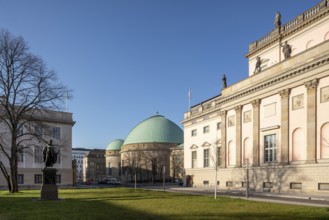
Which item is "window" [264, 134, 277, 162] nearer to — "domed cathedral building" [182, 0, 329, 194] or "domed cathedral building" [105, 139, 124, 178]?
"domed cathedral building" [182, 0, 329, 194]

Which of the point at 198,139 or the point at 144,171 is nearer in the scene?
the point at 198,139

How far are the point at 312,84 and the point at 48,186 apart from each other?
2438 centimetres

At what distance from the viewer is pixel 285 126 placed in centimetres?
3659

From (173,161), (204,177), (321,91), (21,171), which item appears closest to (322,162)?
(321,91)

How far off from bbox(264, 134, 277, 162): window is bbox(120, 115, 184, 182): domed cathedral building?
60.2 m

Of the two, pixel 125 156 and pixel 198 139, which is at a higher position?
pixel 198 139

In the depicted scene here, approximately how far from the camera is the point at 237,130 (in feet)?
150

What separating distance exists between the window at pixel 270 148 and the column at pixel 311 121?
5.85 m

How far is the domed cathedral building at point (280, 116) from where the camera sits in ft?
107

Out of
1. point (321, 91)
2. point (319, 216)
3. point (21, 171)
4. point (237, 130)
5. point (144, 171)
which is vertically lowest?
point (144, 171)

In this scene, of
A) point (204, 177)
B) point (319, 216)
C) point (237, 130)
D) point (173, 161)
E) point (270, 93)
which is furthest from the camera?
point (173, 161)

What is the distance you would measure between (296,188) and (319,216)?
19.9 m

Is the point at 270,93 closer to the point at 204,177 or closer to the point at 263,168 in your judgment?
the point at 263,168

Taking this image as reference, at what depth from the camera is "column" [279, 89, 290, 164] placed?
3631cm
